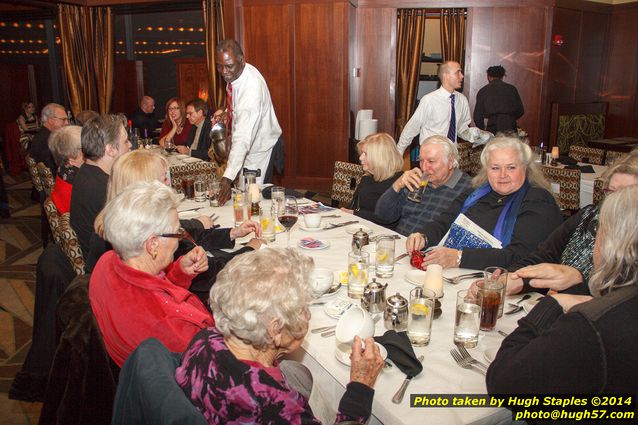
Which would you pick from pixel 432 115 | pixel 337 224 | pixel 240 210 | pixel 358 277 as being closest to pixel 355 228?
pixel 337 224

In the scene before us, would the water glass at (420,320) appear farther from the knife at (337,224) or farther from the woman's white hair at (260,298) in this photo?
the knife at (337,224)

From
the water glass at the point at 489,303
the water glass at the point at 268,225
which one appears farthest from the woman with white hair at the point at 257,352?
the water glass at the point at 268,225

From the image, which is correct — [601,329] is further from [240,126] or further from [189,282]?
[240,126]

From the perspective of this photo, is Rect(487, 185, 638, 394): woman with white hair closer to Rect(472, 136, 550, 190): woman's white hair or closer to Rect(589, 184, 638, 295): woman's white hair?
Rect(589, 184, 638, 295): woman's white hair

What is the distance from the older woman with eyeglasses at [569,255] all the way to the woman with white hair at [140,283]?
4.08 feet

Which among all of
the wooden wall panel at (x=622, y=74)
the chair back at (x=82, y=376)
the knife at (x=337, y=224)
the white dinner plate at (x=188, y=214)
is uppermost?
the wooden wall panel at (x=622, y=74)

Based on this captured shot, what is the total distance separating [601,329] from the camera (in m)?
1.26

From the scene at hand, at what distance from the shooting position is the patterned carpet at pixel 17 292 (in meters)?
2.79

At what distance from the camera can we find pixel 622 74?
883 cm

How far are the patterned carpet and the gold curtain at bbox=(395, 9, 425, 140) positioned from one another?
5.30 meters

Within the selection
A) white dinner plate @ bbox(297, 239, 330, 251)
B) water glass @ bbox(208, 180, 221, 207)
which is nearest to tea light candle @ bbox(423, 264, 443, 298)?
white dinner plate @ bbox(297, 239, 330, 251)

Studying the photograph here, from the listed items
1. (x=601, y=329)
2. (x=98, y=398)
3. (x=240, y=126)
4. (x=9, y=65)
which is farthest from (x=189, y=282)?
(x=9, y=65)

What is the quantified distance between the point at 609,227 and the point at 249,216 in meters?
2.16

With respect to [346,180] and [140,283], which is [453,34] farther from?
[140,283]
